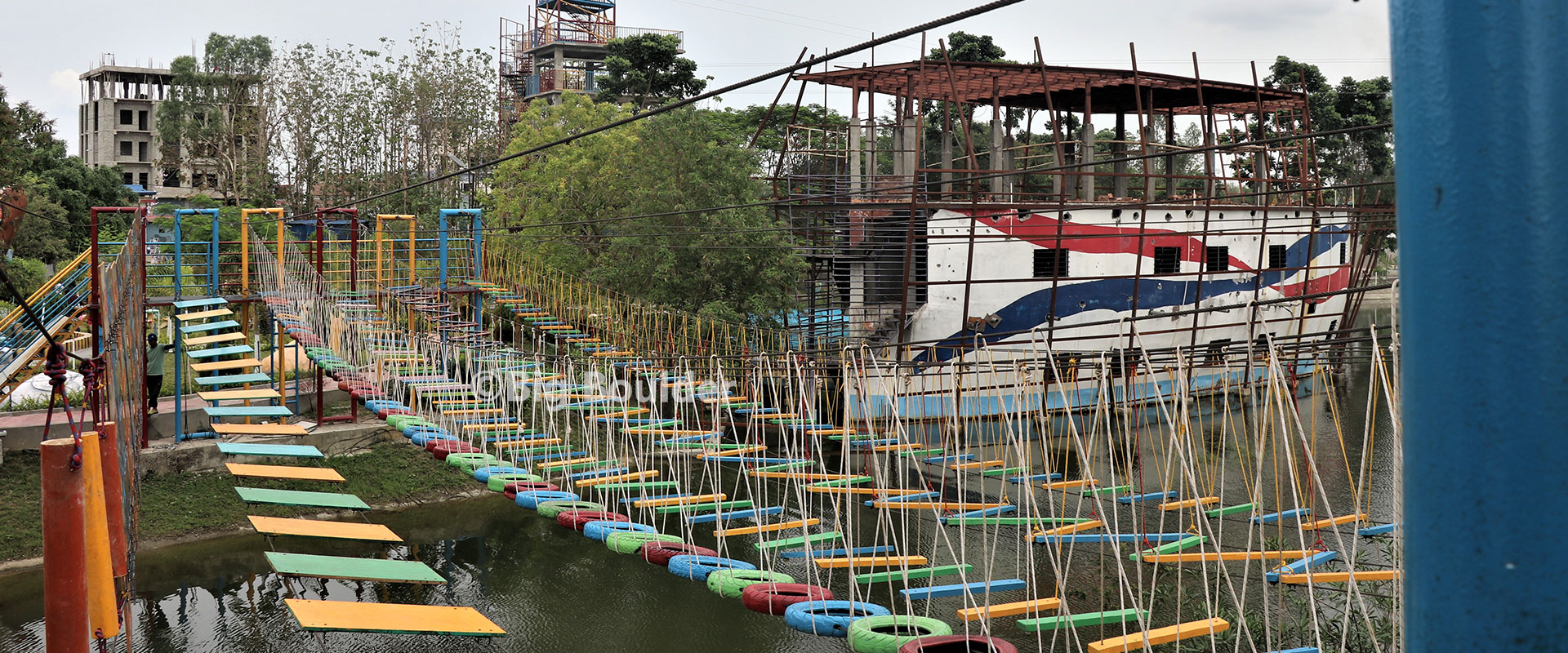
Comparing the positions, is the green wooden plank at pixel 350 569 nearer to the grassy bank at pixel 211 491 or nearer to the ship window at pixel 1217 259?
the grassy bank at pixel 211 491

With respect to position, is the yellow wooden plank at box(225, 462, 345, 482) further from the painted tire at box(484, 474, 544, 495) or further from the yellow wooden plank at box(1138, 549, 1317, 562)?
the yellow wooden plank at box(1138, 549, 1317, 562)

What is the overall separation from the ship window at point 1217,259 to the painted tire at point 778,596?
1353 centimetres

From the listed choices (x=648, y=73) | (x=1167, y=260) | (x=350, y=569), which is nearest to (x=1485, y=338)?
(x=350, y=569)

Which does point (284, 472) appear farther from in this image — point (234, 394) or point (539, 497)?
point (539, 497)

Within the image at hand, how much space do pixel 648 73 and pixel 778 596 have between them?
25.8 metres

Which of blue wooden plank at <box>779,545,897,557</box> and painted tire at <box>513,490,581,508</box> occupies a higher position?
painted tire at <box>513,490,581,508</box>

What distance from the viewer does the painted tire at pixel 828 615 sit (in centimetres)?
534

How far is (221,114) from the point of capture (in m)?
30.8

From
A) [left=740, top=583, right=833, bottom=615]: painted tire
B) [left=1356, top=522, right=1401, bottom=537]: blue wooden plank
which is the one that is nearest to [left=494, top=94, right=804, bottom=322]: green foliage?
[left=1356, top=522, right=1401, bottom=537]: blue wooden plank

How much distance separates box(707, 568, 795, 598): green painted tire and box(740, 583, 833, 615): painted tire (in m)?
0.13

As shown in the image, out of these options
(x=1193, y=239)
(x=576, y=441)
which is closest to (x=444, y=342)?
(x=576, y=441)

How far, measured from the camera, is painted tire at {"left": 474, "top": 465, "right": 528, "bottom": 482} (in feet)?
28.2

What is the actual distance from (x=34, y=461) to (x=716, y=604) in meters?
7.09

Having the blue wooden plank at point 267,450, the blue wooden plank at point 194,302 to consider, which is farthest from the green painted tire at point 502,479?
the blue wooden plank at point 194,302
